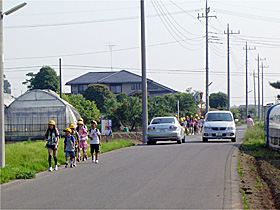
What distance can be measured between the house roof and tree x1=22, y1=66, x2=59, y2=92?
13787 millimetres

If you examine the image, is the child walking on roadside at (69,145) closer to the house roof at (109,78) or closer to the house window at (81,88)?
the house roof at (109,78)

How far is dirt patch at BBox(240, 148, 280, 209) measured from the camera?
9.89m

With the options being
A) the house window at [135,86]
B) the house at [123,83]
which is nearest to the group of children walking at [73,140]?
the house at [123,83]

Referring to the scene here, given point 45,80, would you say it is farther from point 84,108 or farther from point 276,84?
point 276,84

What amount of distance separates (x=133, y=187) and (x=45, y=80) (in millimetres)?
58672

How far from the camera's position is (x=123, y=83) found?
82062mm

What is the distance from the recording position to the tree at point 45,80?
6838cm

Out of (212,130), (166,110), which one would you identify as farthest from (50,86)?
(212,130)

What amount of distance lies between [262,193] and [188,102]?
162ft

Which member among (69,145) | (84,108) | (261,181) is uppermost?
(84,108)

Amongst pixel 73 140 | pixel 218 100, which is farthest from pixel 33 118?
pixel 218 100

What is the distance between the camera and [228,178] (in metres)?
12.9

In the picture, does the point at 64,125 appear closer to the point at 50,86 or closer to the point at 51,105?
the point at 51,105

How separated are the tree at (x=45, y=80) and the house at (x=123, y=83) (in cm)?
1372
